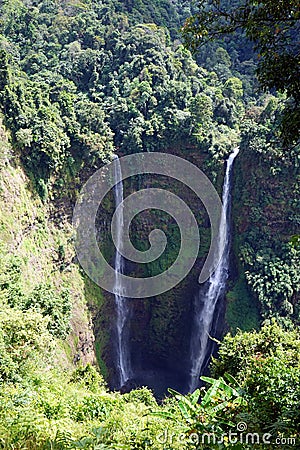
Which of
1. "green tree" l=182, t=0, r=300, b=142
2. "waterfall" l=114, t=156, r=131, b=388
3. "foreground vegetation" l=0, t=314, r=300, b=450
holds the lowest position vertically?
"foreground vegetation" l=0, t=314, r=300, b=450

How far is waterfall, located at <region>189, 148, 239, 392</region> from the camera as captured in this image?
16312 mm

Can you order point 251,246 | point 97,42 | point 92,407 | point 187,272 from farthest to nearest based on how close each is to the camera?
point 97,42, point 187,272, point 251,246, point 92,407

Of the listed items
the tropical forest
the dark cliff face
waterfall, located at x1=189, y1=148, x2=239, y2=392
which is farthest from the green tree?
waterfall, located at x1=189, y1=148, x2=239, y2=392

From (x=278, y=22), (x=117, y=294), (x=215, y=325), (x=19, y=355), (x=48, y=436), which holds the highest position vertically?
(x=117, y=294)

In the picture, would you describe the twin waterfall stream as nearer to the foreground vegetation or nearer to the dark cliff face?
the dark cliff face

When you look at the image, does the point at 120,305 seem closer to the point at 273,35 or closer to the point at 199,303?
the point at 199,303

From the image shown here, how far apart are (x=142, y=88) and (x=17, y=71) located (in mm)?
5983

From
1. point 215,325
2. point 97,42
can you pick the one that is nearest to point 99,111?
point 97,42

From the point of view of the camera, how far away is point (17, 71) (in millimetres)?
16688

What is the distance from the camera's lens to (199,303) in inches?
664

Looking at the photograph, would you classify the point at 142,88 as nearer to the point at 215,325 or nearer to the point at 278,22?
the point at 215,325

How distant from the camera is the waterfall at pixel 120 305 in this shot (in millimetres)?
16328

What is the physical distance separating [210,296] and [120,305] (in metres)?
4.25

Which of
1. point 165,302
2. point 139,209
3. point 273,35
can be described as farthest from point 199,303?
point 273,35
